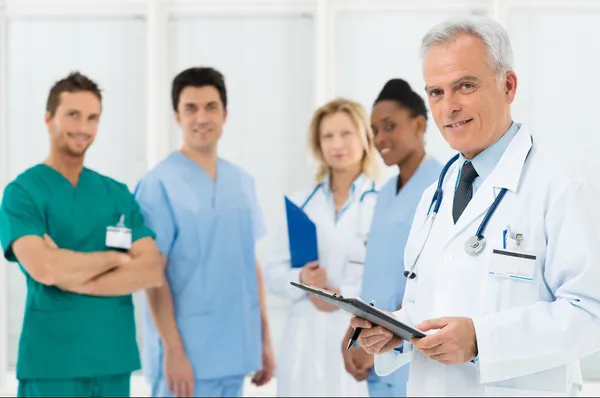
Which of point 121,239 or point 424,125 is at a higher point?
point 424,125

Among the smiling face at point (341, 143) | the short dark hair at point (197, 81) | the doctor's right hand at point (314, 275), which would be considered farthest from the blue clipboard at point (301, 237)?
the short dark hair at point (197, 81)

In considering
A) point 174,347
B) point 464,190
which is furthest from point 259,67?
point 464,190

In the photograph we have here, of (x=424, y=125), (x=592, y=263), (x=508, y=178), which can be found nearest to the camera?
(x=592, y=263)

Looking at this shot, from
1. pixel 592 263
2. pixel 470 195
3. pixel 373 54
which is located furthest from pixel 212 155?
pixel 592 263

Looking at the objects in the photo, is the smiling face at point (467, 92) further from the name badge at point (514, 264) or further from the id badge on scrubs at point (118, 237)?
the id badge on scrubs at point (118, 237)

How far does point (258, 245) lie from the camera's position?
3.33 metres

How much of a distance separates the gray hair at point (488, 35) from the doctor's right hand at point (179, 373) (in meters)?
1.96

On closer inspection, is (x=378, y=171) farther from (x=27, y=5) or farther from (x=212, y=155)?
(x=27, y=5)

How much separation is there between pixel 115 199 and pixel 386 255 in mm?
998

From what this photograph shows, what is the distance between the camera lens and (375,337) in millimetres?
1404

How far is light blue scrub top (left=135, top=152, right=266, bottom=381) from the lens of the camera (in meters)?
3.05

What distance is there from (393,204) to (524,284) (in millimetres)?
1245

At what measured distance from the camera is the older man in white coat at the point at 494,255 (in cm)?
131

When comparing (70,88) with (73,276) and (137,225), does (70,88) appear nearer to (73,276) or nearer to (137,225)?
(137,225)
